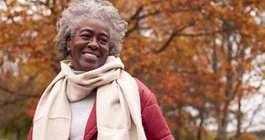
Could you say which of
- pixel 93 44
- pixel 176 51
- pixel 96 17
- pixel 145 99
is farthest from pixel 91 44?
pixel 176 51

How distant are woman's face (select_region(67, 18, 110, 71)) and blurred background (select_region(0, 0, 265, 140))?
5.87m

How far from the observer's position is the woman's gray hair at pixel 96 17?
2992 millimetres

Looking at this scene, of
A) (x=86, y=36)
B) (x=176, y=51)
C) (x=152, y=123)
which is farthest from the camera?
(x=176, y=51)

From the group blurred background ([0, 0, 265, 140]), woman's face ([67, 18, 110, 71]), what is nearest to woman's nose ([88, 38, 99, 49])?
woman's face ([67, 18, 110, 71])

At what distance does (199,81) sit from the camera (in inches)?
716

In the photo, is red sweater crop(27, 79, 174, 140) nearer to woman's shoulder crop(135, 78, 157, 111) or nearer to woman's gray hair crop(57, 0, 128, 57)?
woman's shoulder crop(135, 78, 157, 111)

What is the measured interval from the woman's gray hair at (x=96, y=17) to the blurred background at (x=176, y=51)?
574 cm

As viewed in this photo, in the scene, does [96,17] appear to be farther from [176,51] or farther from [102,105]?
[176,51]

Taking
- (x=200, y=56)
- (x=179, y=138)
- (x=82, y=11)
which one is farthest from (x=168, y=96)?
(x=82, y=11)

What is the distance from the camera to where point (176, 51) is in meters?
15.3

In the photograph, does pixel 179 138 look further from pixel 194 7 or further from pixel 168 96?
pixel 194 7

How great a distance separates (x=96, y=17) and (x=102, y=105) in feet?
1.73

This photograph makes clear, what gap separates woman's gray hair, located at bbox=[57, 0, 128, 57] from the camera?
299 centimetres

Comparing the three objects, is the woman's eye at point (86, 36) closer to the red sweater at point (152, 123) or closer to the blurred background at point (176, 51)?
the red sweater at point (152, 123)
